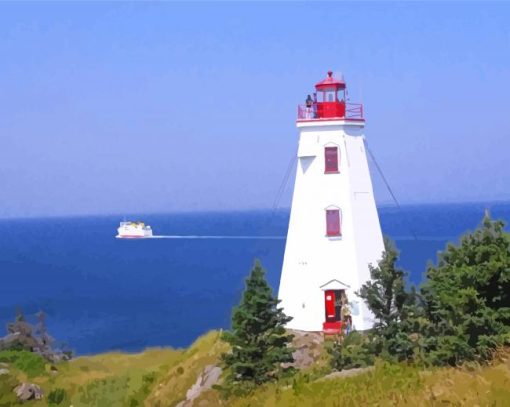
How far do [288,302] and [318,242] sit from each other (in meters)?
2.27

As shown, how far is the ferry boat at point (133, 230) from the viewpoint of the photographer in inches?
7500

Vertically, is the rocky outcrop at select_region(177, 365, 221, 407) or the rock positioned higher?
the rocky outcrop at select_region(177, 365, 221, 407)

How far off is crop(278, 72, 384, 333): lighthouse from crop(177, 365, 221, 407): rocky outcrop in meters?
3.40

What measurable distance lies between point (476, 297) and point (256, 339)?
5.88 m

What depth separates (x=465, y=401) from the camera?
319 inches

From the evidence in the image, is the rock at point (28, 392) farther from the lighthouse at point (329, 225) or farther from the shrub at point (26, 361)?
the lighthouse at point (329, 225)

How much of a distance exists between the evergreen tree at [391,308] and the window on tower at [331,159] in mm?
4017

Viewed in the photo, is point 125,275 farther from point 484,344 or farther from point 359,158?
point 484,344

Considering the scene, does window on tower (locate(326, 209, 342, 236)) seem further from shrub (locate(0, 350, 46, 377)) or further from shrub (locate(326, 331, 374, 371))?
shrub (locate(0, 350, 46, 377))

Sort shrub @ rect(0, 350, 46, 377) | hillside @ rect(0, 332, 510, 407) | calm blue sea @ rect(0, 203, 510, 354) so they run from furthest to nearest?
calm blue sea @ rect(0, 203, 510, 354) → shrub @ rect(0, 350, 46, 377) → hillside @ rect(0, 332, 510, 407)

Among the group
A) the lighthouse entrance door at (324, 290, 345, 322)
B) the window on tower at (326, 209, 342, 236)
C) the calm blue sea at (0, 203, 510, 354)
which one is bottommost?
the calm blue sea at (0, 203, 510, 354)

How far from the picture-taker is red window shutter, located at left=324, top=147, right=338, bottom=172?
80.7 ft

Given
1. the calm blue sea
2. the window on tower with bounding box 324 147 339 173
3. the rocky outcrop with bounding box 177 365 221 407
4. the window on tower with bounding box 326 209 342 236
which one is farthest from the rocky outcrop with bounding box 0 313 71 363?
the window on tower with bounding box 324 147 339 173

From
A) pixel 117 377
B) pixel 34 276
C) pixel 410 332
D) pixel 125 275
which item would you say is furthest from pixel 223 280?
pixel 410 332
